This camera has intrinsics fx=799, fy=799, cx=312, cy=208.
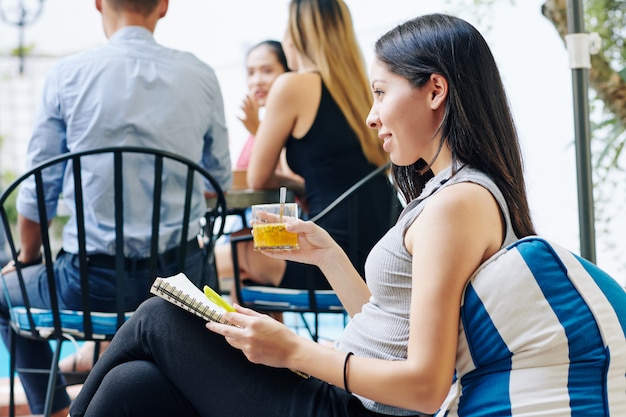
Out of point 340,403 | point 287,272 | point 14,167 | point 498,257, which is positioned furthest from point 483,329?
point 14,167

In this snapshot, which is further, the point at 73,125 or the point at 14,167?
the point at 14,167

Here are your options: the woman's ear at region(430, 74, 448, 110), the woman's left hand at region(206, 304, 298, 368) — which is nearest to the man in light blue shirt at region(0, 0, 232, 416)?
the woman's left hand at region(206, 304, 298, 368)

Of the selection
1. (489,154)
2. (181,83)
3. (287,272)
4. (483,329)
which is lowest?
(287,272)

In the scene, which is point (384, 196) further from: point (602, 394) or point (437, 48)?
point (602, 394)

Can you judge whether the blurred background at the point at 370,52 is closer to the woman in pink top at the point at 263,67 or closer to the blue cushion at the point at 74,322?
the woman in pink top at the point at 263,67

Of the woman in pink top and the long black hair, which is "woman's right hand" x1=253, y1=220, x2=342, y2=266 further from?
the woman in pink top

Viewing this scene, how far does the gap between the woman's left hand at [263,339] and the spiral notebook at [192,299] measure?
0.05 meters

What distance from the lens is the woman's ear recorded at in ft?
3.97

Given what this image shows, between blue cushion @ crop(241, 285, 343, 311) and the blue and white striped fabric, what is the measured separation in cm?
124

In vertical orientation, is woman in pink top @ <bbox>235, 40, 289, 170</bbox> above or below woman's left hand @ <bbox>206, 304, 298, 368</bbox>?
above

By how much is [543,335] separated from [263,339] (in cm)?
39

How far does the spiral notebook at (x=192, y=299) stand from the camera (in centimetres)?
122

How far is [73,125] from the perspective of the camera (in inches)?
81.6

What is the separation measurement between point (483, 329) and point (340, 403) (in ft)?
0.89
